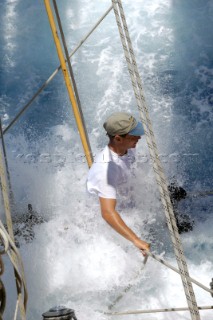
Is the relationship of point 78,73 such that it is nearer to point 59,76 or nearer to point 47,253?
point 59,76

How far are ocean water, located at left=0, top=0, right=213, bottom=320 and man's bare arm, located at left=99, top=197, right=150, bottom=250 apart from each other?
3.92 feet

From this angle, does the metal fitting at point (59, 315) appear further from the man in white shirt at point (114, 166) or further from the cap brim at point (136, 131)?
the cap brim at point (136, 131)

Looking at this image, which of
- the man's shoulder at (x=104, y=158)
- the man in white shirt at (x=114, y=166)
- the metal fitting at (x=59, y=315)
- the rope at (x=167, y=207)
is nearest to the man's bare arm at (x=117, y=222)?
the man in white shirt at (x=114, y=166)

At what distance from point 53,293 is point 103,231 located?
952mm

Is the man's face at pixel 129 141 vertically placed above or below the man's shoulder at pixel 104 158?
above

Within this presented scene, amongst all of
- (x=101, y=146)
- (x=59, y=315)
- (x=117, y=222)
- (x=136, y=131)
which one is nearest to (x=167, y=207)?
(x=117, y=222)

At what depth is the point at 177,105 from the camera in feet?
24.6

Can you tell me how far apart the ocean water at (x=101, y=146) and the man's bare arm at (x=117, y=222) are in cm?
120

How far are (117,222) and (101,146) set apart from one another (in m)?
4.40

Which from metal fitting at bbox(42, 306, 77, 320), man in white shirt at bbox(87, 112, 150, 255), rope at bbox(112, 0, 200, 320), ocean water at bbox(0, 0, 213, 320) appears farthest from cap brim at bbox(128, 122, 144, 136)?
ocean water at bbox(0, 0, 213, 320)

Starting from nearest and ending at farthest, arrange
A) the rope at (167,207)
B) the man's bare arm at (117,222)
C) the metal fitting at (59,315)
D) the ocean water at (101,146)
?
the rope at (167,207) → the metal fitting at (59,315) → the man's bare arm at (117,222) → the ocean water at (101,146)

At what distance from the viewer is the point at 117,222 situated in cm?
259

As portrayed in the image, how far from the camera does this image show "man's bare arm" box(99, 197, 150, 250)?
2.53 meters

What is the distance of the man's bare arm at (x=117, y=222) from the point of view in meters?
2.53
